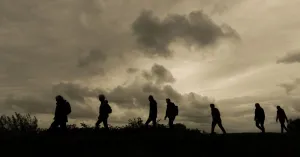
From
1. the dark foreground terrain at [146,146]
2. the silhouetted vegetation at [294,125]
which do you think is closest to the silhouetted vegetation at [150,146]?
the dark foreground terrain at [146,146]

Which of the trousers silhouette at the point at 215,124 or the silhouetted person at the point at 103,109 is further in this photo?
the trousers silhouette at the point at 215,124

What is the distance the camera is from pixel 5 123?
43.7 meters

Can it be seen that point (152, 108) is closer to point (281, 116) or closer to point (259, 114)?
point (259, 114)

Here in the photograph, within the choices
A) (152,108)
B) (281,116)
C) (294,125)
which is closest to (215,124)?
(152,108)

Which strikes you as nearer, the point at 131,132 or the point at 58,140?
the point at 58,140

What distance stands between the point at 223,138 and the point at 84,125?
1214 centimetres

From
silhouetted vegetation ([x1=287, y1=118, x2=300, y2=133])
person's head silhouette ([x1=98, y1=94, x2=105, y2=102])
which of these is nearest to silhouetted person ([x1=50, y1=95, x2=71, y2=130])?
person's head silhouette ([x1=98, y1=94, x2=105, y2=102])

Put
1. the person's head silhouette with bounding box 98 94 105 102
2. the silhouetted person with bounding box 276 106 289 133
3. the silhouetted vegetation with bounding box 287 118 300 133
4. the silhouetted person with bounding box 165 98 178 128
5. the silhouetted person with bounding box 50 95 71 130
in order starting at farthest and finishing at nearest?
the silhouetted vegetation with bounding box 287 118 300 133
the silhouetted person with bounding box 276 106 289 133
the silhouetted person with bounding box 165 98 178 128
the person's head silhouette with bounding box 98 94 105 102
the silhouetted person with bounding box 50 95 71 130

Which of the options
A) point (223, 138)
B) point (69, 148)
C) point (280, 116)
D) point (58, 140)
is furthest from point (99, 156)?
point (280, 116)

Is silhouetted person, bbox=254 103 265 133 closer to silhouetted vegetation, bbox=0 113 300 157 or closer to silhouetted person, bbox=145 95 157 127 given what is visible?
silhouetted vegetation, bbox=0 113 300 157

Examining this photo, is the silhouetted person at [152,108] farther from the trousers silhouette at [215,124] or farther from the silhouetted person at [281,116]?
the silhouetted person at [281,116]

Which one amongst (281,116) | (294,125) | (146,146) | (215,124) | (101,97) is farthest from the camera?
(294,125)

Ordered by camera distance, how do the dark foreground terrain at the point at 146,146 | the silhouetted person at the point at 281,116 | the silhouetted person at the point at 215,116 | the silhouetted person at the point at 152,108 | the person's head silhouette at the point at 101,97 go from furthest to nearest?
the silhouetted person at the point at 281,116, the silhouetted person at the point at 215,116, the silhouetted person at the point at 152,108, the person's head silhouette at the point at 101,97, the dark foreground terrain at the point at 146,146

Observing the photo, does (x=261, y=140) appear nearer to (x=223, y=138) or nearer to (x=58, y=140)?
(x=223, y=138)
